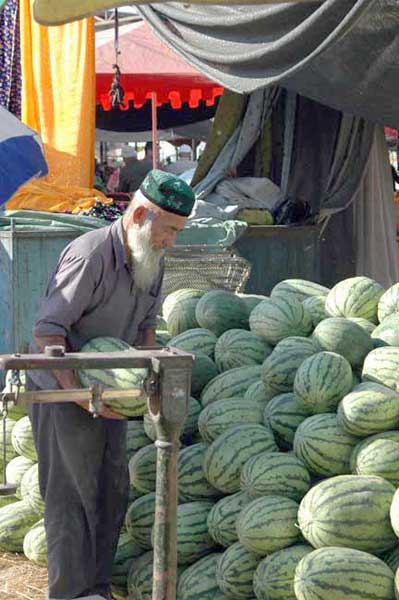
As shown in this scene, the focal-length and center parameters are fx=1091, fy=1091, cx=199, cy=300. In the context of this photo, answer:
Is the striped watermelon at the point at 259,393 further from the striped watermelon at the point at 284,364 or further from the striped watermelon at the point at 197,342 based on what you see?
the striped watermelon at the point at 197,342

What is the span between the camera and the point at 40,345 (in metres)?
4.23

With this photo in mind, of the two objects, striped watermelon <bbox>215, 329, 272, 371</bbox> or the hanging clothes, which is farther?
the hanging clothes

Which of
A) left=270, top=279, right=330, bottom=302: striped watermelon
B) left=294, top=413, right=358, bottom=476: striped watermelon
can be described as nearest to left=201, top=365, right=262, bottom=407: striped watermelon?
left=270, top=279, right=330, bottom=302: striped watermelon

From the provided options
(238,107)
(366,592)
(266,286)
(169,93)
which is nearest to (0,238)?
(266,286)

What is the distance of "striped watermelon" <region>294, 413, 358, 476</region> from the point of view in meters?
4.47

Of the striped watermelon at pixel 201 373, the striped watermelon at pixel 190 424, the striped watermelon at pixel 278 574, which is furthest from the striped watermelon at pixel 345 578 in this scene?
the striped watermelon at pixel 201 373

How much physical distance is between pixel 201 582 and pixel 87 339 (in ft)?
3.67

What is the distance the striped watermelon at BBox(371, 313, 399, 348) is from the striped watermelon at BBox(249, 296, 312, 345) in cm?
37

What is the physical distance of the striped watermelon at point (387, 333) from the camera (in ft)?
16.3

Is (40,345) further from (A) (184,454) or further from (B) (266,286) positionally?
(B) (266,286)

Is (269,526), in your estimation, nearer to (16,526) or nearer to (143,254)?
(143,254)

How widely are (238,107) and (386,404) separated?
6.18 metres

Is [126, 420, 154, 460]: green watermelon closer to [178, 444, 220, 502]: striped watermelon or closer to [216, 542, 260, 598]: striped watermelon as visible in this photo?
[178, 444, 220, 502]: striped watermelon

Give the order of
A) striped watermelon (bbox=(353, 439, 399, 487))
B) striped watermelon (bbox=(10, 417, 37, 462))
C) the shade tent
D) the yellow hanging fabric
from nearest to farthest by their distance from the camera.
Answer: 1. striped watermelon (bbox=(353, 439, 399, 487))
2. striped watermelon (bbox=(10, 417, 37, 462))
3. the yellow hanging fabric
4. the shade tent
